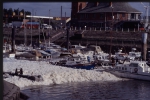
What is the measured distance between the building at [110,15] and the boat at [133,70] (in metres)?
9.43

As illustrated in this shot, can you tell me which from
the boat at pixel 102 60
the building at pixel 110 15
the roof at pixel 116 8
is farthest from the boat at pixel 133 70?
the roof at pixel 116 8

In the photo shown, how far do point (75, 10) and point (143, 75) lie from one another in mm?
14786

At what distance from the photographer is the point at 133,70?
11.5 m

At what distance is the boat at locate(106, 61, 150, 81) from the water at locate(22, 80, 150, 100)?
475 millimetres

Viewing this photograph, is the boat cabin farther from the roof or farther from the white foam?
the roof

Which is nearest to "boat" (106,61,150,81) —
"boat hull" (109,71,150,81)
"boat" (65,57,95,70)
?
"boat hull" (109,71,150,81)

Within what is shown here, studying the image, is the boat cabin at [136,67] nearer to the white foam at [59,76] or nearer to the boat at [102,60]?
the white foam at [59,76]

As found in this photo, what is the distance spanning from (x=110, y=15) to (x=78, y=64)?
1018 centimetres

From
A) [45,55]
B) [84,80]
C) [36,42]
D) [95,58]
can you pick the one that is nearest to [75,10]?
[36,42]

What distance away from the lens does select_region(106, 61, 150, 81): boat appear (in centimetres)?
1111

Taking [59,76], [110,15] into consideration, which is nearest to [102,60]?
[59,76]

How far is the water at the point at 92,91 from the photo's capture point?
827 centimetres

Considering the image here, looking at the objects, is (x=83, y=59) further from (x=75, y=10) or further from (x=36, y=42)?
(x=75, y=10)

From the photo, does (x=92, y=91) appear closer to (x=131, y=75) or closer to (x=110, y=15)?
(x=131, y=75)
